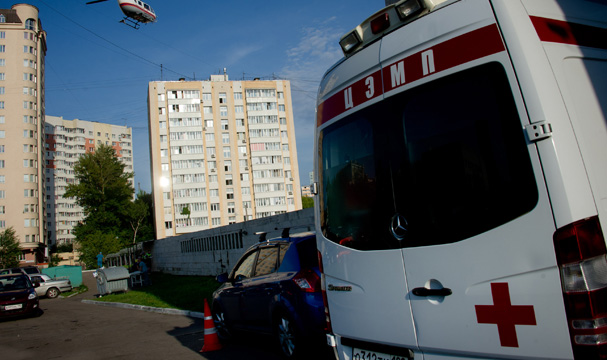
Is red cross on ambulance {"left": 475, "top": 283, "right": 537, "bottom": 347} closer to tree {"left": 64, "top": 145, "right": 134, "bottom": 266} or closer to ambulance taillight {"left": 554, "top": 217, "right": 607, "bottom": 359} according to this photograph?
ambulance taillight {"left": 554, "top": 217, "right": 607, "bottom": 359}

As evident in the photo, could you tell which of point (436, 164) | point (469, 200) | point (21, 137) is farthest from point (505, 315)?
point (21, 137)

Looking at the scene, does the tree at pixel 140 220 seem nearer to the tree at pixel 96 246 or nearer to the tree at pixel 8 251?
the tree at pixel 96 246

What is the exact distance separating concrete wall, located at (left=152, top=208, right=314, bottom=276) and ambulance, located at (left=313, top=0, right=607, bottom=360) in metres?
7.65

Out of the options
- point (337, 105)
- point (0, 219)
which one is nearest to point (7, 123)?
point (0, 219)

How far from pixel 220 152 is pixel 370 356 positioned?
76473 mm

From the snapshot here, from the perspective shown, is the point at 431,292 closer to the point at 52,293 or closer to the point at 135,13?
the point at 135,13

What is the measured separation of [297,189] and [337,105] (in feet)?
252

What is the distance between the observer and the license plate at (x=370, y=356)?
9.90 feet

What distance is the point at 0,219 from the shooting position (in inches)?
2847

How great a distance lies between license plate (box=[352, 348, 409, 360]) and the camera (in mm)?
3016

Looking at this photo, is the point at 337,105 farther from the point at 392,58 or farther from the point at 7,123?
the point at 7,123

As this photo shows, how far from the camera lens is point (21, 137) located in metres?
73.2

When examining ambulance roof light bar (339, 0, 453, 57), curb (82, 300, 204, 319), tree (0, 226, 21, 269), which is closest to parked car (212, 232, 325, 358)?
ambulance roof light bar (339, 0, 453, 57)

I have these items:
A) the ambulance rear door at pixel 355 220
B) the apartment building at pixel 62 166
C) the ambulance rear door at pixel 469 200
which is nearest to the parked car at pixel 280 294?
the ambulance rear door at pixel 355 220
